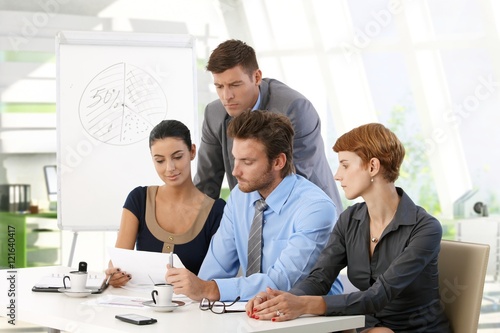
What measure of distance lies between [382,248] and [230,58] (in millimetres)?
1079

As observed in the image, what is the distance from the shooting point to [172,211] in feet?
10.0

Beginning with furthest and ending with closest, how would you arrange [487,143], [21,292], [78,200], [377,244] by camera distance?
1. [487,143]
2. [78,200]
3. [21,292]
4. [377,244]

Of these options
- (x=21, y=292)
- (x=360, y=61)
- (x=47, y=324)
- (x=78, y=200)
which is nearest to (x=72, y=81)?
(x=78, y=200)

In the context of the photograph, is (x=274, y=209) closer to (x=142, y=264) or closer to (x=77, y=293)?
(x=142, y=264)

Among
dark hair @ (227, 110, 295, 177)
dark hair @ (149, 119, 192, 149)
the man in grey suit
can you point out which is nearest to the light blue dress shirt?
dark hair @ (227, 110, 295, 177)

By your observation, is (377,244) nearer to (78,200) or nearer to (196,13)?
(78,200)

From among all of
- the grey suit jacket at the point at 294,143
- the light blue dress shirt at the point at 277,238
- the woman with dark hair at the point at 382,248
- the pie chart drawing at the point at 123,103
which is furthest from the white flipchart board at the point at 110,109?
the woman with dark hair at the point at 382,248

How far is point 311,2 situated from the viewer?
24.2 ft

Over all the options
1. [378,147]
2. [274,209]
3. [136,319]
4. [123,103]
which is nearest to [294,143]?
[274,209]

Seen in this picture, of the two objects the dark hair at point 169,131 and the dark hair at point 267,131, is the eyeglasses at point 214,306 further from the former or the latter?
the dark hair at point 169,131

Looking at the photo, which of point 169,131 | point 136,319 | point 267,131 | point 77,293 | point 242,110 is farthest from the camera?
point 242,110

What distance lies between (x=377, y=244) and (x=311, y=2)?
5.23 meters

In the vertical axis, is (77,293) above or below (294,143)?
below

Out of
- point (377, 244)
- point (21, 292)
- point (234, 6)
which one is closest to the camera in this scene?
point (377, 244)
